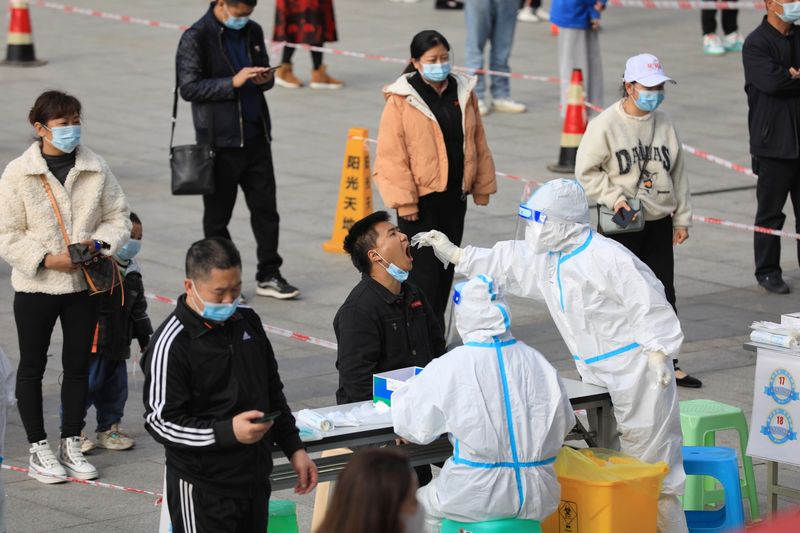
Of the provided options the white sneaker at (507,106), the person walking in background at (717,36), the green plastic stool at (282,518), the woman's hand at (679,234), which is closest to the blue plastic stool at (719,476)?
the green plastic stool at (282,518)

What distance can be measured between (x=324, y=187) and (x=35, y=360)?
246 inches

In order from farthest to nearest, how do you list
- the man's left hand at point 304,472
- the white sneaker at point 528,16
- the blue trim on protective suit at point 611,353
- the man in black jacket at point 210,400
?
1. the white sneaker at point 528,16
2. the blue trim on protective suit at point 611,353
3. the man's left hand at point 304,472
4. the man in black jacket at point 210,400

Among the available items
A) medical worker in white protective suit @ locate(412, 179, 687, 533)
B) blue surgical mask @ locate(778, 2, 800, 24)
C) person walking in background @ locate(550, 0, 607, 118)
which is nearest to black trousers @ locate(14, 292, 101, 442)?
medical worker in white protective suit @ locate(412, 179, 687, 533)

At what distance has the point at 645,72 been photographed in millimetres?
7906

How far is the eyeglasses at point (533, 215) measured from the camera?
247 inches

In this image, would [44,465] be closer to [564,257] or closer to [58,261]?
[58,261]

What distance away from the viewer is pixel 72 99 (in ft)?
22.7

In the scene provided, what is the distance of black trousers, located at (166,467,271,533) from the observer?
16.1 feet

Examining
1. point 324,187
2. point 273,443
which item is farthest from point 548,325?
point 273,443

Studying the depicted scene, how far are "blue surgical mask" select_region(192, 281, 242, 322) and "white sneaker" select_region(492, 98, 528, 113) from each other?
11633 millimetres

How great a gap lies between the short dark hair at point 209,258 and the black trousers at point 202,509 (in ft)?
2.23

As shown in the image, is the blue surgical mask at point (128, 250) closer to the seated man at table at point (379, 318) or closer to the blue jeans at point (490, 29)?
the seated man at table at point (379, 318)

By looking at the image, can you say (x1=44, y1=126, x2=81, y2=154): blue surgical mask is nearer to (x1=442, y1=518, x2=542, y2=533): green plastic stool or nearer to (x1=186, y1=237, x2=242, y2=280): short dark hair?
(x1=186, y1=237, x2=242, y2=280): short dark hair

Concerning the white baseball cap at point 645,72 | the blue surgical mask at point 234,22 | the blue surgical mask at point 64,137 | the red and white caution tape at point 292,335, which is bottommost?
the red and white caution tape at point 292,335
